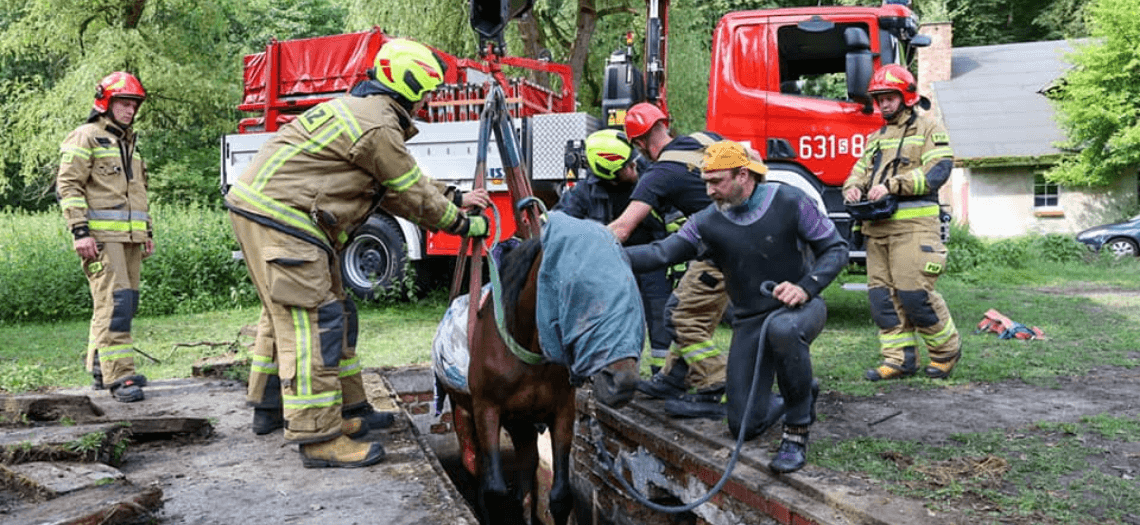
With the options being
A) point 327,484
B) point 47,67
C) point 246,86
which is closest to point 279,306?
point 327,484

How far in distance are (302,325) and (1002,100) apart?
25731 millimetres

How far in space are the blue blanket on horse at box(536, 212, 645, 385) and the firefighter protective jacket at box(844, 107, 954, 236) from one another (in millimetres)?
3296

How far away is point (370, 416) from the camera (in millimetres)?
4887

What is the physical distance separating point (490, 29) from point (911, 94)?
9.09ft

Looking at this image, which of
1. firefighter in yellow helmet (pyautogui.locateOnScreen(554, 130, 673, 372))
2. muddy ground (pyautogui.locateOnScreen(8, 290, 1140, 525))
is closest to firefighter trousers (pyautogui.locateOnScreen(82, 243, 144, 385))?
muddy ground (pyautogui.locateOnScreen(8, 290, 1140, 525))

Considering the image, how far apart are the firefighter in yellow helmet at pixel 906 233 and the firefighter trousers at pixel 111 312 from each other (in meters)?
4.78

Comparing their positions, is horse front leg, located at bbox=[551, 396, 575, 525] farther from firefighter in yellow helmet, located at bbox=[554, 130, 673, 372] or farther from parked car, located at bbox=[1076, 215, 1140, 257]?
parked car, located at bbox=[1076, 215, 1140, 257]

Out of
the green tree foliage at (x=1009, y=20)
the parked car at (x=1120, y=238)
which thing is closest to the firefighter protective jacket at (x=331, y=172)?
the parked car at (x=1120, y=238)

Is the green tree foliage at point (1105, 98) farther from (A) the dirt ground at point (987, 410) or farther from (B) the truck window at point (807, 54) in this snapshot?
(A) the dirt ground at point (987, 410)

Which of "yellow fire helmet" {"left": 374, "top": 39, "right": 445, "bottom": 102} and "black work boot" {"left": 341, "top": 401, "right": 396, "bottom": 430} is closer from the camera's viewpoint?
"yellow fire helmet" {"left": 374, "top": 39, "right": 445, "bottom": 102}

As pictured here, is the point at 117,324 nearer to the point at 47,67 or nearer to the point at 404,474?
the point at 404,474

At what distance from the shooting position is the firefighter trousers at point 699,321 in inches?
205

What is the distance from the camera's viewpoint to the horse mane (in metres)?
3.50

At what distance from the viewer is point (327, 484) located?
386cm
